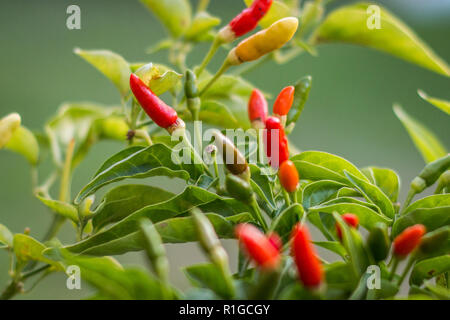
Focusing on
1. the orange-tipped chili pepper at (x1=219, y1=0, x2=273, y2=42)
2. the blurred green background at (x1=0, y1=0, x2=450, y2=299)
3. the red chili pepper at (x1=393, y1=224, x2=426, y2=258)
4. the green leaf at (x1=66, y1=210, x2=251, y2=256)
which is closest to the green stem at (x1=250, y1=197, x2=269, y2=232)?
the green leaf at (x1=66, y1=210, x2=251, y2=256)

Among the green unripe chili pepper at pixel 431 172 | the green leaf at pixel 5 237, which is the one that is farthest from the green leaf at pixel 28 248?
the green unripe chili pepper at pixel 431 172

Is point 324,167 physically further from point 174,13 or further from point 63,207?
point 174,13

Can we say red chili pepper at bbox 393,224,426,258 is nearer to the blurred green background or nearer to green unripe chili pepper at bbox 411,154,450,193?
green unripe chili pepper at bbox 411,154,450,193

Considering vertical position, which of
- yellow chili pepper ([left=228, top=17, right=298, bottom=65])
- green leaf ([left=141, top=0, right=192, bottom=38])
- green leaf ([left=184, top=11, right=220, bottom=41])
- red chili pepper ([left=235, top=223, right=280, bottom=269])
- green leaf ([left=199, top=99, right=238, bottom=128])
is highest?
green leaf ([left=141, top=0, right=192, bottom=38])

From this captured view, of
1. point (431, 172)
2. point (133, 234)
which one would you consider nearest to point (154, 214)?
point (133, 234)

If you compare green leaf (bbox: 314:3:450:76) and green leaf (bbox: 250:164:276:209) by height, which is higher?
green leaf (bbox: 314:3:450:76)

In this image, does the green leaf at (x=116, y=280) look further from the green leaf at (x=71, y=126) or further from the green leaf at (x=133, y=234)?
the green leaf at (x=71, y=126)
